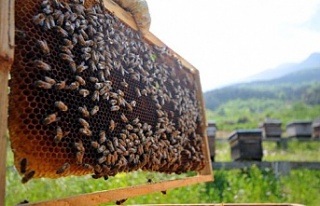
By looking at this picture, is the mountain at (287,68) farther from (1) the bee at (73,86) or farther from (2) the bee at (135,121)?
(1) the bee at (73,86)

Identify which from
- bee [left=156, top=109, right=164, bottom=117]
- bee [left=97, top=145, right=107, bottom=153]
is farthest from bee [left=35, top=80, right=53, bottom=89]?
bee [left=156, top=109, right=164, bottom=117]

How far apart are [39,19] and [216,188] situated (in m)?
7.45

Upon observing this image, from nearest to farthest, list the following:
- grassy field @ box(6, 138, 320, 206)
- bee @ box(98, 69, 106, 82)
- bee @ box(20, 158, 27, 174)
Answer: bee @ box(20, 158, 27, 174) → bee @ box(98, 69, 106, 82) → grassy field @ box(6, 138, 320, 206)

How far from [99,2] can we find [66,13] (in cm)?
52

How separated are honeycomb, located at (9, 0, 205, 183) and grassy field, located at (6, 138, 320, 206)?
14.5 feet

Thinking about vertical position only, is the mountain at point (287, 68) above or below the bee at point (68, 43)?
above

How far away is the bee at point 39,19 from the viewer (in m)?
1.94

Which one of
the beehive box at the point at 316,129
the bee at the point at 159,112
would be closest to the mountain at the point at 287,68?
the beehive box at the point at 316,129

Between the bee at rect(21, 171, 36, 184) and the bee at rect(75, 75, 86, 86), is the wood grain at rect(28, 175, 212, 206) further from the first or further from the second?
the bee at rect(75, 75, 86, 86)

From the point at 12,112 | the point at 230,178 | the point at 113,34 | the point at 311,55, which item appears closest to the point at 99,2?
the point at 113,34

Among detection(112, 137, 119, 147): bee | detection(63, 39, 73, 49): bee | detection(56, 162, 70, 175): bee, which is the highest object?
detection(63, 39, 73, 49): bee

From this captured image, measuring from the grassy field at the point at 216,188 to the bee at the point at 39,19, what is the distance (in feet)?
18.7

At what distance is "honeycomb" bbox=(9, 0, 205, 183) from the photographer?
184cm

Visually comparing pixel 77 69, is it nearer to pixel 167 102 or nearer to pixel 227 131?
pixel 167 102
